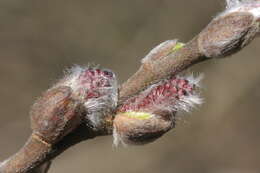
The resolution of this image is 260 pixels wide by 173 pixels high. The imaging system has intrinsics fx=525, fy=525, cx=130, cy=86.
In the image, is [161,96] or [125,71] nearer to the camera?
[161,96]

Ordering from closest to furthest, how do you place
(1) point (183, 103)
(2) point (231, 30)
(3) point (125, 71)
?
(2) point (231, 30) → (1) point (183, 103) → (3) point (125, 71)

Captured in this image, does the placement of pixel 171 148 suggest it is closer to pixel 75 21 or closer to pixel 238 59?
pixel 238 59

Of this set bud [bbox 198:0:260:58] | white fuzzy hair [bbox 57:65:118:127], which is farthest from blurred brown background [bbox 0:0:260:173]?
bud [bbox 198:0:260:58]

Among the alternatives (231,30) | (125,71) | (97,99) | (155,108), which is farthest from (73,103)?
(125,71)

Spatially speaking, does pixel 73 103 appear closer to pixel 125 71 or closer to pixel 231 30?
pixel 231 30

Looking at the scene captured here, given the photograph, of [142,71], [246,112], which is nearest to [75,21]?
[246,112]

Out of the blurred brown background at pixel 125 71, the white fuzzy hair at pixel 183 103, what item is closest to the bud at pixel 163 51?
the white fuzzy hair at pixel 183 103

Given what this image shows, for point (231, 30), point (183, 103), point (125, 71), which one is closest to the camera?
point (231, 30)

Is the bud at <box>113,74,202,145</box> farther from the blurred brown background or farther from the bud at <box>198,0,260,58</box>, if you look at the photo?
the blurred brown background

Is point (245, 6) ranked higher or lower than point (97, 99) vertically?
higher
